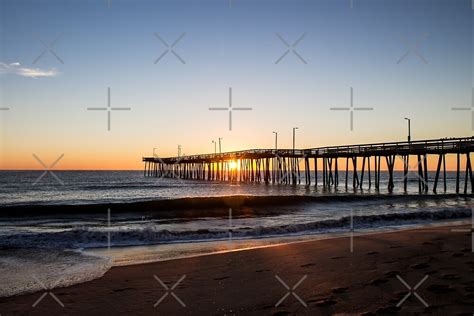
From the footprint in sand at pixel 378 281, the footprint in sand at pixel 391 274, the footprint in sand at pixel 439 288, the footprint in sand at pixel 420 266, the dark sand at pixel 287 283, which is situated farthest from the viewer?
the footprint in sand at pixel 420 266

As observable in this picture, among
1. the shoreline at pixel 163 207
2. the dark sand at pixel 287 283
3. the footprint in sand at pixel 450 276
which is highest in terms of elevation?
the footprint in sand at pixel 450 276

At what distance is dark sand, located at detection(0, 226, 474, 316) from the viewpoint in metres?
5.51

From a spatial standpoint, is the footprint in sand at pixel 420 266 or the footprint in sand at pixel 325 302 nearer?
the footprint in sand at pixel 325 302

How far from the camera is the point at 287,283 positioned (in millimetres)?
6723

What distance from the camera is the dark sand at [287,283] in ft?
18.1

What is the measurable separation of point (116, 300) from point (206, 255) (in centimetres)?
360

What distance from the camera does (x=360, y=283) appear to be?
6500mm

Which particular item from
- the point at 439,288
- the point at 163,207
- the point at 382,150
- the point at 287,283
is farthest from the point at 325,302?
the point at 382,150

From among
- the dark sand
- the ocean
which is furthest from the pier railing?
the dark sand

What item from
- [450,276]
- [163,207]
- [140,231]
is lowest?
[163,207]

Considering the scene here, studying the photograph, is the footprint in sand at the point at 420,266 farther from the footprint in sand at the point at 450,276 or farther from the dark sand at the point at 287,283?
the footprint in sand at the point at 450,276

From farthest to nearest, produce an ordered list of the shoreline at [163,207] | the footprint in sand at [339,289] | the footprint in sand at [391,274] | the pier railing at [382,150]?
the pier railing at [382,150] < the shoreline at [163,207] < the footprint in sand at [391,274] < the footprint in sand at [339,289]

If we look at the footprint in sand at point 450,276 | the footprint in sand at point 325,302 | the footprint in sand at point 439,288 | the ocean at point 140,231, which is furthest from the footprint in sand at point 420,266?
the ocean at point 140,231

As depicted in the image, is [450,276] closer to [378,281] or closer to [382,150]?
[378,281]
